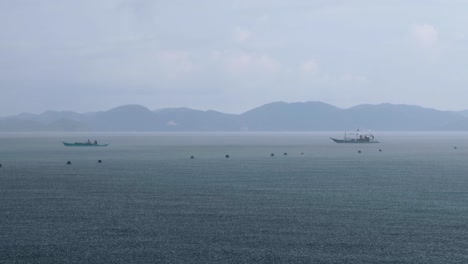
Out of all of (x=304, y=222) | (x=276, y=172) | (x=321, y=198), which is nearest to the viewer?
(x=304, y=222)

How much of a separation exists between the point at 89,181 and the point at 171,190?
11.5m

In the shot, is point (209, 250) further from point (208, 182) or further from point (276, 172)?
point (276, 172)

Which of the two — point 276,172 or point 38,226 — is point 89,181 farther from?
point 38,226

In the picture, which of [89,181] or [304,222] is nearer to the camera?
[304,222]

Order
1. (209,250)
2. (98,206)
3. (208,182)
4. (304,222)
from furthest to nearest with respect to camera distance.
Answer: (208,182), (98,206), (304,222), (209,250)

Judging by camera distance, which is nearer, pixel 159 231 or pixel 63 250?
pixel 63 250

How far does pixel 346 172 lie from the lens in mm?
66812

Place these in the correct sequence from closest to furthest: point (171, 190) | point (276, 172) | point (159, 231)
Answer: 1. point (159, 231)
2. point (171, 190)
3. point (276, 172)

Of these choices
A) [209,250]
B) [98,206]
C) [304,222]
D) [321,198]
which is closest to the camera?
[209,250]

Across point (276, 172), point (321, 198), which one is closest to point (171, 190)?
point (321, 198)

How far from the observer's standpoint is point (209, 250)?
2422cm

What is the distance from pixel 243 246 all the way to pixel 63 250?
669cm

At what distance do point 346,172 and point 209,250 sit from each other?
44353 millimetres

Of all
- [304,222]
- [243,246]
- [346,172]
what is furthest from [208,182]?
[243,246]
